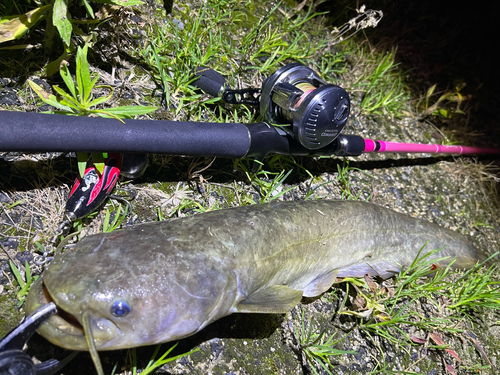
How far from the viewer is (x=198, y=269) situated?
1.88 m

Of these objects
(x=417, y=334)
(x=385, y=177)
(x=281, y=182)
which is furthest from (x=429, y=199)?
(x=281, y=182)

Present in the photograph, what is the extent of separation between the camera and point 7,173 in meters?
2.35

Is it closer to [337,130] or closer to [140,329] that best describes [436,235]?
[337,130]

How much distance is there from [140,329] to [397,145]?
8.58ft

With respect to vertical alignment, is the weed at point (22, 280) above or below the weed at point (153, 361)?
above

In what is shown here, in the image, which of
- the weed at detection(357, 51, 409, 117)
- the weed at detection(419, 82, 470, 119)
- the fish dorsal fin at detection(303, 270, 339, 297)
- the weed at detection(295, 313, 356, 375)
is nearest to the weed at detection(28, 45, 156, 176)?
the fish dorsal fin at detection(303, 270, 339, 297)

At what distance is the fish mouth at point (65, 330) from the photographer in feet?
5.49

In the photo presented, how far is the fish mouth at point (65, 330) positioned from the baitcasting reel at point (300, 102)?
164 cm

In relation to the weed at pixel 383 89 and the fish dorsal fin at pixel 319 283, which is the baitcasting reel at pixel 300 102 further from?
the weed at pixel 383 89

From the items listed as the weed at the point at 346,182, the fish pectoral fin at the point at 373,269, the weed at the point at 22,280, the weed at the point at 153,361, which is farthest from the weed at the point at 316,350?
the weed at the point at 22,280

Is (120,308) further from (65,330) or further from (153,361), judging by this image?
(153,361)

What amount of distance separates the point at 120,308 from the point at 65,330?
268 mm

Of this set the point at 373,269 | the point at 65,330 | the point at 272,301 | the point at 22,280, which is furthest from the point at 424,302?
the point at 22,280

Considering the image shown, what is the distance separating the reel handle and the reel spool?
0.34m
